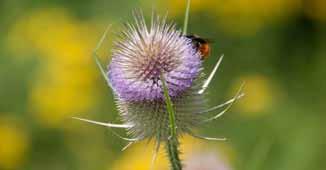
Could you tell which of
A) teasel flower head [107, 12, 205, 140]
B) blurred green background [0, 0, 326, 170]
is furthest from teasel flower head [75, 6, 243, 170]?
blurred green background [0, 0, 326, 170]

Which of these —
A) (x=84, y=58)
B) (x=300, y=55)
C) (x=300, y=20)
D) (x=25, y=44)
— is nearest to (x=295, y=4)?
(x=300, y=20)

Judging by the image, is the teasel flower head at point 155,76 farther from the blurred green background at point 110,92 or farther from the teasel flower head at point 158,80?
the blurred green background at point 110,92

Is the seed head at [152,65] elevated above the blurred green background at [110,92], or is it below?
above

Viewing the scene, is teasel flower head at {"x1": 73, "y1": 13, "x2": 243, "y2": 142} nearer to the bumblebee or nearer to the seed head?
the seed head

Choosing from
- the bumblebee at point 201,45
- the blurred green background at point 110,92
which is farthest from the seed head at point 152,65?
the blurred green background at point 110,92

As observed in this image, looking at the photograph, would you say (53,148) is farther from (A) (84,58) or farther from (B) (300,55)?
(B) (300,55)

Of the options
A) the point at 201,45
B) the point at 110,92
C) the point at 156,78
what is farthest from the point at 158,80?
the point at 110,92

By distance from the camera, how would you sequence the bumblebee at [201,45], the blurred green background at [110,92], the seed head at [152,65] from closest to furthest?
the seed head at [152,65], the bumblebee at [201,45], the blurred green background at [110,92]

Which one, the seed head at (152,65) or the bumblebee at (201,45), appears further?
the bumblebee at (201,45)
